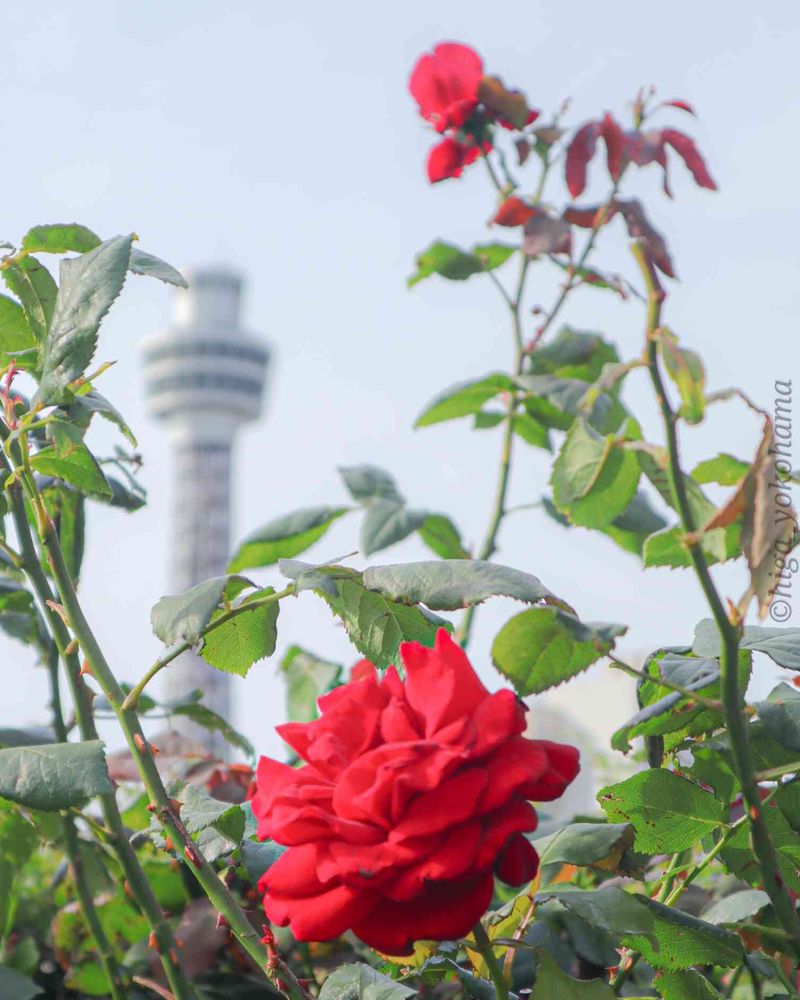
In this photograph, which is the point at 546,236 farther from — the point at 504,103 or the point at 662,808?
the point at 662,808

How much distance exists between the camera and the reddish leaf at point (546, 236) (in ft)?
3.62

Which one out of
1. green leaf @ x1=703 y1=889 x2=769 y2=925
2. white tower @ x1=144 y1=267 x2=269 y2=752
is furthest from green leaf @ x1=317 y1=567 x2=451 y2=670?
white tower @ x1=144 y1=267 x2=269 y2=752

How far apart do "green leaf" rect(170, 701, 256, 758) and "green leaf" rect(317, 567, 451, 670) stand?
35cm

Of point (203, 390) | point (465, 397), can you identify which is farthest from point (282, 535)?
point (203, 390)

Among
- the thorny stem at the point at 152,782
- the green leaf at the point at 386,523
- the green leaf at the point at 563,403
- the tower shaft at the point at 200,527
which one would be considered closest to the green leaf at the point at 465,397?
the green leaf at the point at 563,403

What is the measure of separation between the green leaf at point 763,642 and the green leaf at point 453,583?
90 mm

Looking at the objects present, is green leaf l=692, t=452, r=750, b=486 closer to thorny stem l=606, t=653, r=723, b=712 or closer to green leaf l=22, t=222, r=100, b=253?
thorny stem l=606, t=653, r=723, b=712

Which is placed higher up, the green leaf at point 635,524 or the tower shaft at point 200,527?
the tower shaft at point 200,527

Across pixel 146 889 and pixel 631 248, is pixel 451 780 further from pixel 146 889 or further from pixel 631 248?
pixel 146 889

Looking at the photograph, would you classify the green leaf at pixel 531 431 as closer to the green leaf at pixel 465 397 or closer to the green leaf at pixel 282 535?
the green leaf at pixel 465 397

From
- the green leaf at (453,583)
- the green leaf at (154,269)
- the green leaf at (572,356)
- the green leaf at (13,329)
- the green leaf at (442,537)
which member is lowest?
the green leaf at (453,583)

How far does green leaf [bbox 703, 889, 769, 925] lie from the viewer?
2.32 feet

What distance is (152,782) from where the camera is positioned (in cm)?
65

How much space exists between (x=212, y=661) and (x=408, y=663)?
23 cm
